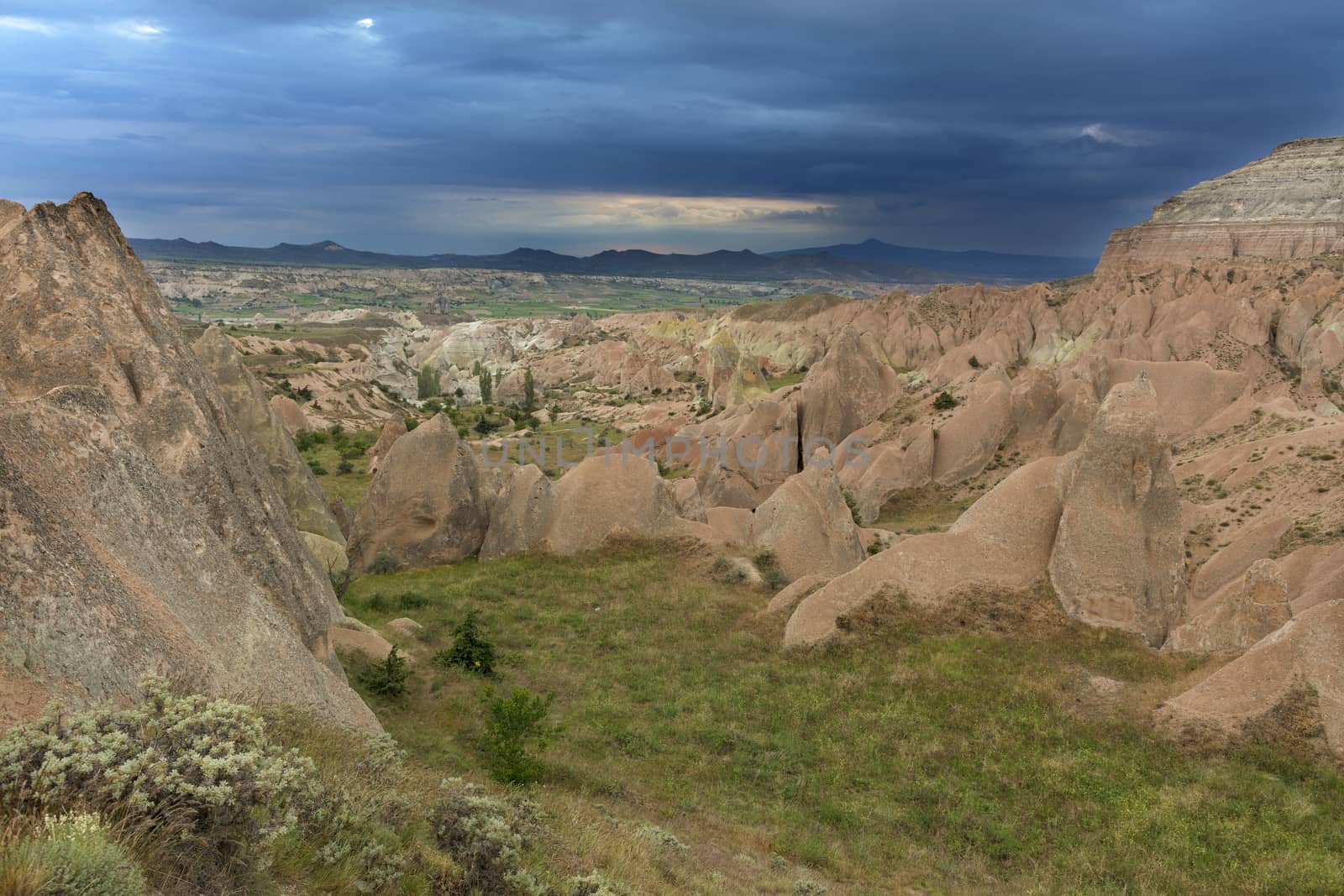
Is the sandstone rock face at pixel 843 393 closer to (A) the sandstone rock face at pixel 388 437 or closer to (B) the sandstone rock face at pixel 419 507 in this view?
(B) the sandstone rock face at pixel 419 507

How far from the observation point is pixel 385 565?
77.0 ft

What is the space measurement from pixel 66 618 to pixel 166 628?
1050 millimetres

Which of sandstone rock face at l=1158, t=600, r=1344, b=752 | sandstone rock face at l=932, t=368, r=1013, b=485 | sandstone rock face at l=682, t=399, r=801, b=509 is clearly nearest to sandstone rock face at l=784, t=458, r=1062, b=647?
sandstone rock face at l=1158, t=600, r=1344, b=752

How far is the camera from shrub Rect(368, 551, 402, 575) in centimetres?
2342

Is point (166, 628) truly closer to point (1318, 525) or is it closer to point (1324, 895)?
point (1324, 895)

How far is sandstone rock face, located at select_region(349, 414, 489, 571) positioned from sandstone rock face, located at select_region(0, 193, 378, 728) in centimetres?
1017

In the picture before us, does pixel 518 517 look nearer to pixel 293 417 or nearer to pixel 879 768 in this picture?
pixel 879 768

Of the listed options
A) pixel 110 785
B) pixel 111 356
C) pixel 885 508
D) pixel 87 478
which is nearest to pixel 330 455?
pixel 885 508

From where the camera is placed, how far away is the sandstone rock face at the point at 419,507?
2392 centimetres

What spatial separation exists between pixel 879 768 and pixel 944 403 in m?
30.7

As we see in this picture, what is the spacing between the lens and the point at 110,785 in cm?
412

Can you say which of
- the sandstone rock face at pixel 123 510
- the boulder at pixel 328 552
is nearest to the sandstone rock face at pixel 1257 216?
the boulder at pixel 328 552

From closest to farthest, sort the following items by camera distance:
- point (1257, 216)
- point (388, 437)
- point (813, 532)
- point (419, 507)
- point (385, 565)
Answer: point (813, 532)
point (385, 565)
point (419, 507)
point (388, 437)
point (1257, 216)

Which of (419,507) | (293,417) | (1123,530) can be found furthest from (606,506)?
(293,417)
